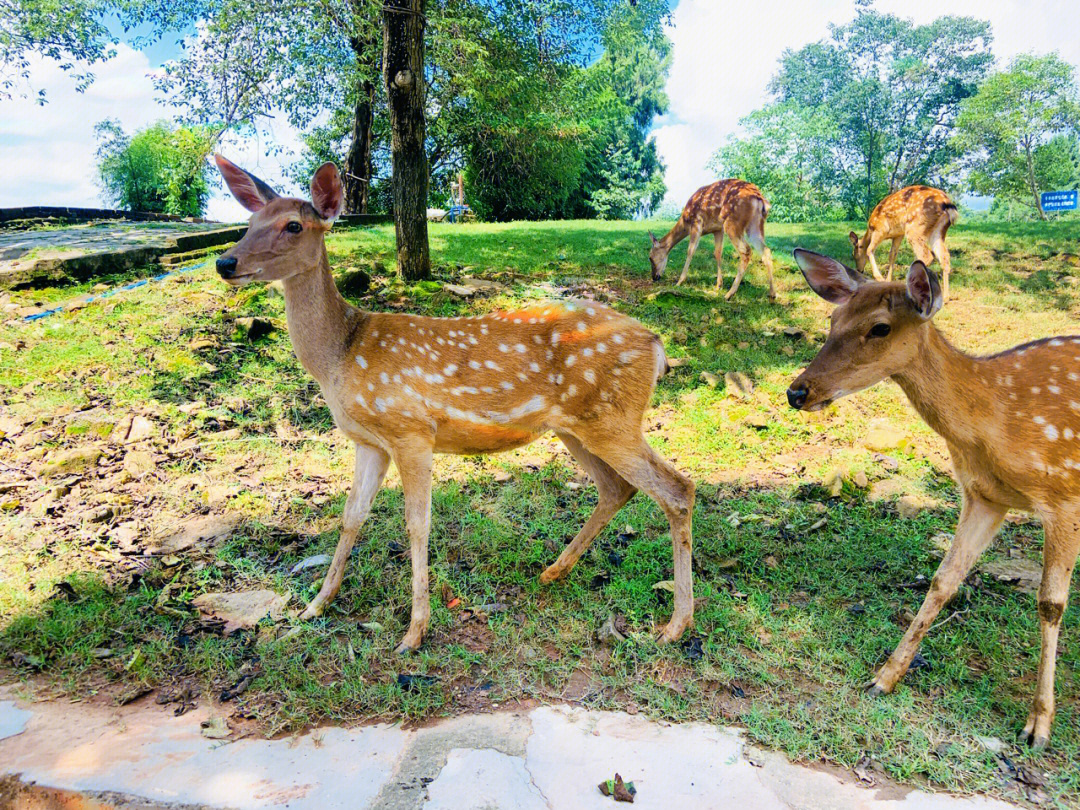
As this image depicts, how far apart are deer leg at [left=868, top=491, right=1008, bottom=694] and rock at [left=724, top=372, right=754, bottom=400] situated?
3.37 m

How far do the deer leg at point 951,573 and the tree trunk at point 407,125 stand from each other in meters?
6.93

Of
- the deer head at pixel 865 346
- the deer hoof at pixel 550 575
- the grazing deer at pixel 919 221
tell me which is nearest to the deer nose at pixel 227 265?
the deer hoof at pixel 550 575

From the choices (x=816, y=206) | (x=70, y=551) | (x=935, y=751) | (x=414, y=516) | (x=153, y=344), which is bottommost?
(x=935, y=751)

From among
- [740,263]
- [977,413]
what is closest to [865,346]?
[977,413]

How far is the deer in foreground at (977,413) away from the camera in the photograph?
2.97 m

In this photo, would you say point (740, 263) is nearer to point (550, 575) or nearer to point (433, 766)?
point (550, 575)

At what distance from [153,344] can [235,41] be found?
18.2 ft

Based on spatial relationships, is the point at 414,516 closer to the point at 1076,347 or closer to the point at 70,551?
the point at 70,551

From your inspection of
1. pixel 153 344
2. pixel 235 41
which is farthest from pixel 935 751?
pixel 235 41

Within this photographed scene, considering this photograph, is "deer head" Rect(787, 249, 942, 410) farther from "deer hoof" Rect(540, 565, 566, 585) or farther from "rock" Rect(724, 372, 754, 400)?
"rock" Rect(724, 372, 754, 400)

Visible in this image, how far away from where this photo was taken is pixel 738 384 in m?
6.72

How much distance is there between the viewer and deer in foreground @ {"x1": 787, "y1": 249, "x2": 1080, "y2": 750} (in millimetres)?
2971

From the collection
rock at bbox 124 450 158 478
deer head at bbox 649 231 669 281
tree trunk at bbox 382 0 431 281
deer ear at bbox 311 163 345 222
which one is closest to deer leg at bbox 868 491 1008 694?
deer ear at bbox 311 163 345 222

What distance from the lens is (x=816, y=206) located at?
124ft
